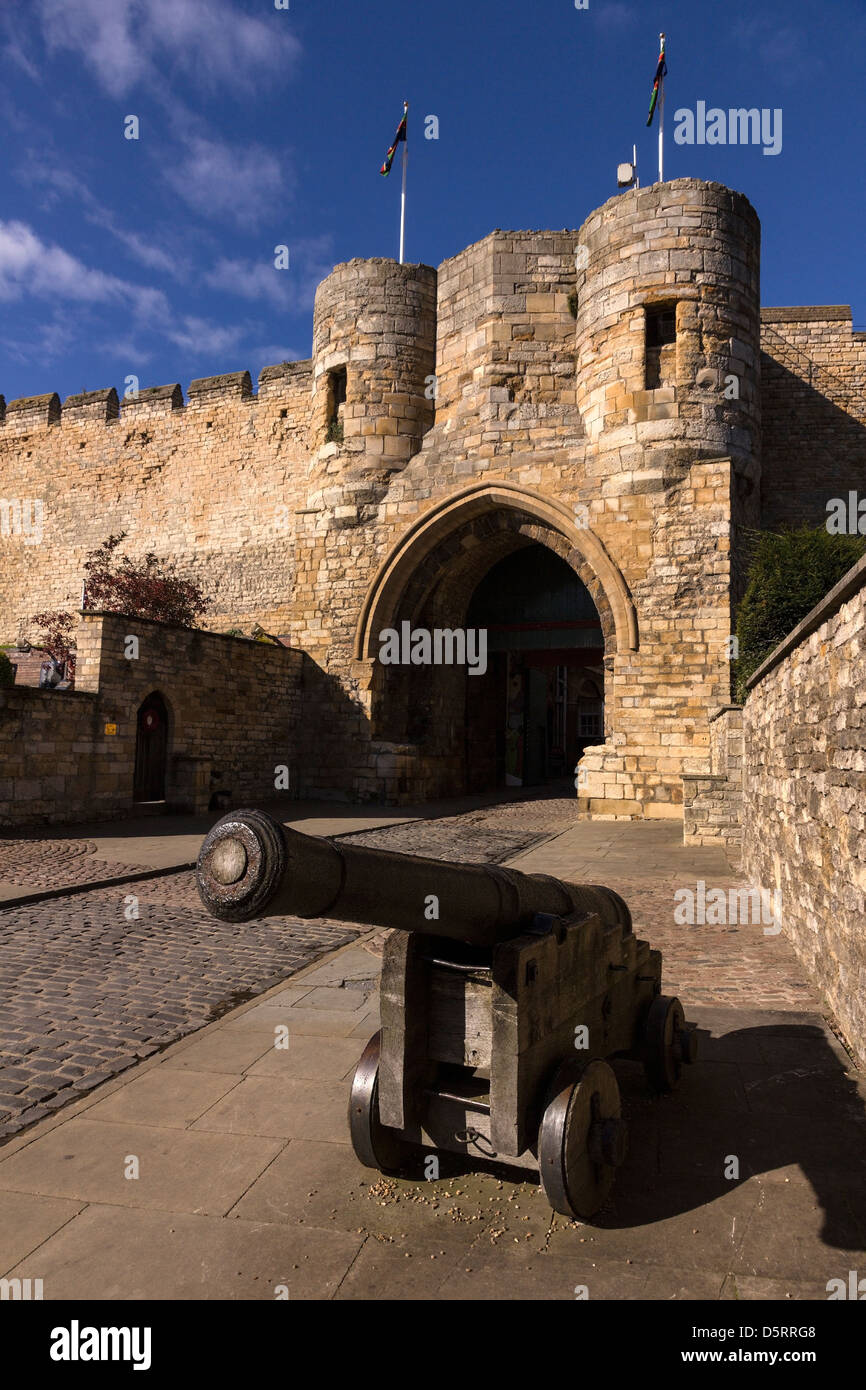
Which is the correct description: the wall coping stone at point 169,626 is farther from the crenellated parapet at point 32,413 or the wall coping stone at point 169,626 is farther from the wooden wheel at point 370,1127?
the crenellated parapet at point 32,413

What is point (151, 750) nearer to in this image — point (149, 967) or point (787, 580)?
point (149, 967)

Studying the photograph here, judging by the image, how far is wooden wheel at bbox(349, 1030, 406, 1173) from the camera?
8.17 feet

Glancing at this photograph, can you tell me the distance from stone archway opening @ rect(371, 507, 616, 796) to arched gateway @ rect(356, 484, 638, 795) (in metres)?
0.02

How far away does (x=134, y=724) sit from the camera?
12844 mm

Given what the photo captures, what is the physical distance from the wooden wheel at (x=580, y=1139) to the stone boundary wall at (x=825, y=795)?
1.50 metres

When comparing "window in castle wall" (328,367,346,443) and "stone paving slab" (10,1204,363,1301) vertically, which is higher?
"window in castle wall" (328,367,346,443)

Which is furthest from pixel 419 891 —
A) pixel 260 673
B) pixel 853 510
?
pixel 853 510

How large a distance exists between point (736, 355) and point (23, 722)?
1231cm

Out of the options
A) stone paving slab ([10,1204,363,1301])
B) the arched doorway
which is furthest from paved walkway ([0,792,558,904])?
stone paving slab ([10,1204,363,1301])

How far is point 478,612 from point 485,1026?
1678 cm

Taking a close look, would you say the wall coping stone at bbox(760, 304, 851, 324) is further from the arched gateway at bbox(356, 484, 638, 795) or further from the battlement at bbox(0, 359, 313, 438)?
the battlement at bbox(0, 359, 313, 438)

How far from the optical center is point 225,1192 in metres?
2.48

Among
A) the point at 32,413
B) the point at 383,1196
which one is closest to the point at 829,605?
the point at 383,1196

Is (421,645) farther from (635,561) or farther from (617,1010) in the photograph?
(617,1010)
